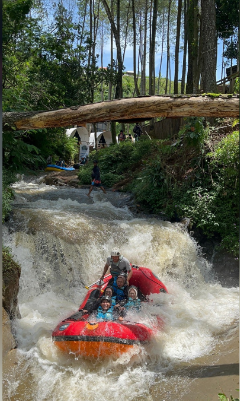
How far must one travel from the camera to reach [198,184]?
1024cm

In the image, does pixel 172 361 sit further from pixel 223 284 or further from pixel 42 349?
pixel 223 284

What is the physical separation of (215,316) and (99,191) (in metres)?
7.92

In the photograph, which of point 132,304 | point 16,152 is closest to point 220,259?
point 132,304

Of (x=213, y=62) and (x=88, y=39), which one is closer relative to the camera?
(x=213, y=62)

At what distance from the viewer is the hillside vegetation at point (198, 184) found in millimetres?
9398

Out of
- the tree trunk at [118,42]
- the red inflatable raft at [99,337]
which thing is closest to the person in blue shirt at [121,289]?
the red inflatable raft at [99,337]

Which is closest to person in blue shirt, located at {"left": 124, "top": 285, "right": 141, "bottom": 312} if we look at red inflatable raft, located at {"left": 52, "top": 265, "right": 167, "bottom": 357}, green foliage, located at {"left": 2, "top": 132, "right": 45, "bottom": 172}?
red inflatable raft, located at {"left": 52, "top": 265, "right": 167, "bottom": 357}

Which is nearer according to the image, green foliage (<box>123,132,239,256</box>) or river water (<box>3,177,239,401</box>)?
river water (<box>3,177,239,401</box>)

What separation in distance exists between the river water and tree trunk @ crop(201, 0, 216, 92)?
4503 mm

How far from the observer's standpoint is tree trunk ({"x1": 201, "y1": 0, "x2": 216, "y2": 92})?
1098cm

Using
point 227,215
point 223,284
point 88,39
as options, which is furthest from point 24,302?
point 88,39

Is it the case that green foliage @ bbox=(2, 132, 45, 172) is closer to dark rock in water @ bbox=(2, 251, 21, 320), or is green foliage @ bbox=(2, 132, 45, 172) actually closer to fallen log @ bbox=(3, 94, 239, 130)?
dark rock in water @ bbox=(2, 251, 21, 320)

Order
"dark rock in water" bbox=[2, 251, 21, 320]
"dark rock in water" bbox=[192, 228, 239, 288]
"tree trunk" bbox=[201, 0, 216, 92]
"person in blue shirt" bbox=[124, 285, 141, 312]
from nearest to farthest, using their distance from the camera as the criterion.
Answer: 1. "dark rock in water" bbox=[2, 251, 21, 320]
2. "person in blue shirt" bbox=[124, 285, 141, 312]
3. "dark rock in water" bbox=[192, 228, 239, 288]
4. "tree trunk" bbox=[201, 0, 216, 92]

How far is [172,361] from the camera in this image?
16.6ft
